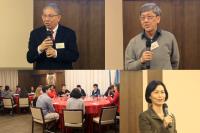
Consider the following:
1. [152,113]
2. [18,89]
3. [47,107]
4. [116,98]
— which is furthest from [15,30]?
[152,113]

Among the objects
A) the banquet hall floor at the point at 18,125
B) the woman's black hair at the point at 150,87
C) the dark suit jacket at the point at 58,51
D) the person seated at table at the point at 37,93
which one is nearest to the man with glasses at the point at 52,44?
the dark suit jacket at the point at 58,51

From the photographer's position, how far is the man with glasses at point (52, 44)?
98 centimetres

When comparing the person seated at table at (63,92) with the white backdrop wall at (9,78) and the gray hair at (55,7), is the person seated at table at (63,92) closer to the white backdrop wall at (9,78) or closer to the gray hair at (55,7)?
the white backdrop wall at (9,78)

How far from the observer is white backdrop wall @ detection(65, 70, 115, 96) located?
2.97 ft

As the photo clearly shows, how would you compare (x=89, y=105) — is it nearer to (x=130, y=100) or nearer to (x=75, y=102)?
(x=75, y=102)

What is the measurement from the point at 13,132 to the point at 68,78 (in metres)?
0.30

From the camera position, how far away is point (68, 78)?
3.01ft

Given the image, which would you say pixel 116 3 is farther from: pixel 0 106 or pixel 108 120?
pixel 0 106

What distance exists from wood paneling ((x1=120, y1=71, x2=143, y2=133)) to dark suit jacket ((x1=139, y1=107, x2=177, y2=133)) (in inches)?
1.2

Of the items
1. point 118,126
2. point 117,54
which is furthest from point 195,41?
point 118,126

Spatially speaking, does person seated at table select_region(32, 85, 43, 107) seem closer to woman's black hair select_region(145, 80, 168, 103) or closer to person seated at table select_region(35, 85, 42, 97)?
person seated at table select_region(35, 85, 42, 97)

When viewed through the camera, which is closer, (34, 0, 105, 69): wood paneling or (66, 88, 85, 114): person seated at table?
(66, 88, 85, 114): person seated at table

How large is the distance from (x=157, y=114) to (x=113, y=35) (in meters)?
0.40

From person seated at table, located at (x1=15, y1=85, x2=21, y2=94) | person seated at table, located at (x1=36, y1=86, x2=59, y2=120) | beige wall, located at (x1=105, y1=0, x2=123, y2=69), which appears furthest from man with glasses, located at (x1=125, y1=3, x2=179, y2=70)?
person seated at table, located at (x1=15, y1=85, x2=21, y2=94)
